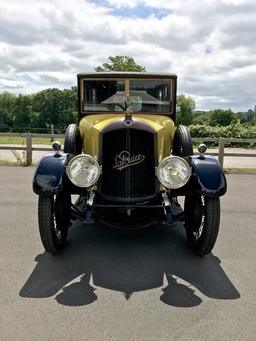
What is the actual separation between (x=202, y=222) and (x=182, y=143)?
47.9 inches

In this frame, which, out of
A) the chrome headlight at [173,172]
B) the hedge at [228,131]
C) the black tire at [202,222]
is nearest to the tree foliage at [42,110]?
the hedge at [228,131]

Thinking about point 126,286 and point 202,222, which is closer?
point 126,286

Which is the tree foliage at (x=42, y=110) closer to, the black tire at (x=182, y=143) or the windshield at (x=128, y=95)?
the windshield at (x=128, y=95)

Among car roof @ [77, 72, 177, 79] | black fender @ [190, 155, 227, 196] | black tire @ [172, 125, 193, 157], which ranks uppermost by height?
car roof @ [77, 72, 177, 79]

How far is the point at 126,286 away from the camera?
338cm

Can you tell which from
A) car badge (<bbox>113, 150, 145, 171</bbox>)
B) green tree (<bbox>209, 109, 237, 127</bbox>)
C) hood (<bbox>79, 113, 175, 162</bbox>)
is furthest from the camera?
green tree (<bbox>209, 109, 237, 127</bbox>)

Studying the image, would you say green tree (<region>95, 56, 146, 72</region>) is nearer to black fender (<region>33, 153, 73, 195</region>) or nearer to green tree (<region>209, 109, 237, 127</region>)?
green tree (<region>209, 109, 237, 127</region>)

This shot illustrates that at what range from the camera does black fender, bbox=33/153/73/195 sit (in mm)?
3887

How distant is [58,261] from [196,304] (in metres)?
1.54

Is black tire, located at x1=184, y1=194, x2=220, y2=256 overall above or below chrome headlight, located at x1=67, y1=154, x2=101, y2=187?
below

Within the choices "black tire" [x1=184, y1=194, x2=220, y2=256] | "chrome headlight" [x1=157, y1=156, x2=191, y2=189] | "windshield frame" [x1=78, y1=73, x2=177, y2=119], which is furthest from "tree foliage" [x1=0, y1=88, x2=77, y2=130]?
"chrome headlight" [x1=157, y1=156, x2=191, y2=189]

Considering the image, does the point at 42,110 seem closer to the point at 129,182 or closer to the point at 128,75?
the point at 128,75

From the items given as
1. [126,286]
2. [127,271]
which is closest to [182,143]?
[127,271]

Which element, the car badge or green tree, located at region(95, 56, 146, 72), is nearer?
the car badge
